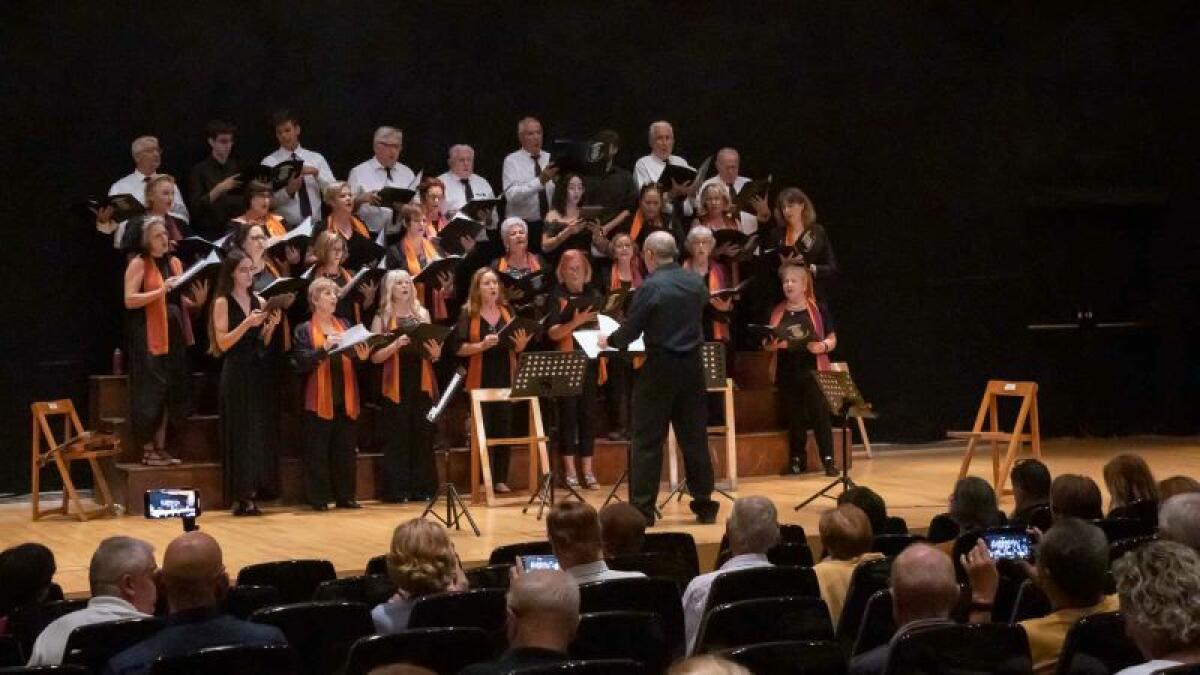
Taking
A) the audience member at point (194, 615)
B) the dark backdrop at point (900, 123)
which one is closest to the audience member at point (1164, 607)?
the audience member at point (194, 615)

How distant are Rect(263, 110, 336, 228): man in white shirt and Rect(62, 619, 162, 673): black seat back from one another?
7.62m

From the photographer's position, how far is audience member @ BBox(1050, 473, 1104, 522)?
628cm

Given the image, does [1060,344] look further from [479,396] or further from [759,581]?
[759,581]

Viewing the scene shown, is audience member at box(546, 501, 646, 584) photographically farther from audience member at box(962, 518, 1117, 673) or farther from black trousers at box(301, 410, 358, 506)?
black trousers at box(301, 410, 358, 506)

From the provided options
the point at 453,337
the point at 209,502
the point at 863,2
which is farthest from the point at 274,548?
the point at 863,2

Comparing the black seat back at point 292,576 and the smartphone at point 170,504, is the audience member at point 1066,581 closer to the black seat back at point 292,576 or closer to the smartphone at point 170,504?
the black seat back at point 292,576

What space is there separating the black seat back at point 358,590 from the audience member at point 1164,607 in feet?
8.85

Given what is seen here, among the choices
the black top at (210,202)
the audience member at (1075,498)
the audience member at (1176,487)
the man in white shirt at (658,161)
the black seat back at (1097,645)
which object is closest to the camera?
the black seat back at (1097,645)

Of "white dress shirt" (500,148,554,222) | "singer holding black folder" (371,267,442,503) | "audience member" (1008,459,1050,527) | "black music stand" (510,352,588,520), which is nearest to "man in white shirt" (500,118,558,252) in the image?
"white dress shirt" (500,148,554,222)

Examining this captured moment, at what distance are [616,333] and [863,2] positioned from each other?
21.1ft

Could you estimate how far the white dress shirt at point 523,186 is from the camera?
12.9 meters

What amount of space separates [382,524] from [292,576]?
4210mm

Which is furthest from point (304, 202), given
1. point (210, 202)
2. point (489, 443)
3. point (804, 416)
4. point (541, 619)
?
point (541, 619)

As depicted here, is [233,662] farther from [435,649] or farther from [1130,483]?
[1130,483]
